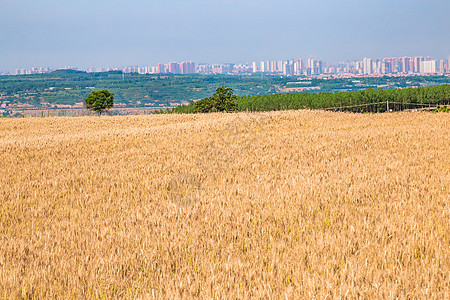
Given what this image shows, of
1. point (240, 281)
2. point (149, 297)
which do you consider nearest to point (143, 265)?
point (149, 297)

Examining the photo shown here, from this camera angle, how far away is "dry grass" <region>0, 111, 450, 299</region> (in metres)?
3.29

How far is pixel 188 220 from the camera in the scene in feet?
16.5

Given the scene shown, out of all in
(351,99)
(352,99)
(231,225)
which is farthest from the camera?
(352,99)

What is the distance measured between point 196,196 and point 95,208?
1596 mm

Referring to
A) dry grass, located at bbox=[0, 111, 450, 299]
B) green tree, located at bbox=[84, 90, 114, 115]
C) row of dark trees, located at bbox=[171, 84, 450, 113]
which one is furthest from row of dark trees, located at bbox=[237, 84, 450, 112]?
dry grass, located at bbox=[0, 111, 450, 299]

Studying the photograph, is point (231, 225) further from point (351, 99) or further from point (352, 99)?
point (352, 99)

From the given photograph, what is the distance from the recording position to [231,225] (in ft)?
15.9

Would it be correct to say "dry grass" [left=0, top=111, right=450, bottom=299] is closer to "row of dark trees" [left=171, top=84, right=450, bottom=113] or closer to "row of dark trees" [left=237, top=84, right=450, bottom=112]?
"row of dark trees" [left=171, top=84, right=450, bottom=113]

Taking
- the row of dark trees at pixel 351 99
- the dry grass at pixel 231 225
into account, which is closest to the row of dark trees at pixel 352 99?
the row of dark trees at pixel 351 99

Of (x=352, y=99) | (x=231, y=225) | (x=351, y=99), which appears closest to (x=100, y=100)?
(x=351, y=99)

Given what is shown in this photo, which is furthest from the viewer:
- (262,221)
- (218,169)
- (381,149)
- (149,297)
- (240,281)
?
(381,149)

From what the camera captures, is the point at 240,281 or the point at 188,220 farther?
the point at 188,220

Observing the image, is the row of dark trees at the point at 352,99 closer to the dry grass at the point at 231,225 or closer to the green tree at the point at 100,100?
the green tree at the point at 100,100

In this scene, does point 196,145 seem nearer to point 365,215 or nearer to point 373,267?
point 365,215
